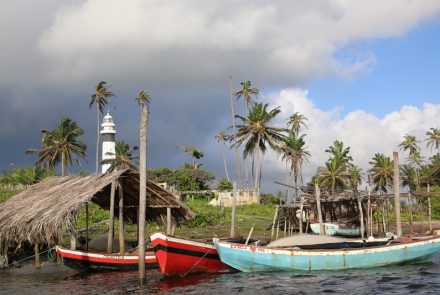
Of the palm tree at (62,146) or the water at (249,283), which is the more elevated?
the palm tree at (62,146)

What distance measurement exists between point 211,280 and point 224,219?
20.1m

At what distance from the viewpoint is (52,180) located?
23859mm

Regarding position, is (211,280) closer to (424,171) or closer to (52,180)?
(52,180)

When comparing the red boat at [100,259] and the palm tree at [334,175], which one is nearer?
the red boat at [100,259]

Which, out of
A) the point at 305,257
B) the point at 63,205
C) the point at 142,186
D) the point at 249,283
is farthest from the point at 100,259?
the point at 305,257

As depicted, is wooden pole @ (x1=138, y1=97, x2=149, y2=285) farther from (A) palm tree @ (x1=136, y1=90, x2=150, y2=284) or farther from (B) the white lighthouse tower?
(B) the white lighthouse tower

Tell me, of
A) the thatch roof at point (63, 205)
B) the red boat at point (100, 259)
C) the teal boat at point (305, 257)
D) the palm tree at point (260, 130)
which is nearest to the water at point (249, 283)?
the teal boat at point (305, 257)

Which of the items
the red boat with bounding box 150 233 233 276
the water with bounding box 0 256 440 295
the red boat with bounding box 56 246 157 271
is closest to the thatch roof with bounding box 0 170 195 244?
the red boat with bounding box 56 246 157 271

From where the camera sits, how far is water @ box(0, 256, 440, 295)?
50.7ft

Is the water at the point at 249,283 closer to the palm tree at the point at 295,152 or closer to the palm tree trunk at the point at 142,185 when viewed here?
the palm tree trunk at the point at 142,185

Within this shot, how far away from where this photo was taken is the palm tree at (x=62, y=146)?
55.1 metres

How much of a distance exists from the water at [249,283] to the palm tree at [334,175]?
3902cm

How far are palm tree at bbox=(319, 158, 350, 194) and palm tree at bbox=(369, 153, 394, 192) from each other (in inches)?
260

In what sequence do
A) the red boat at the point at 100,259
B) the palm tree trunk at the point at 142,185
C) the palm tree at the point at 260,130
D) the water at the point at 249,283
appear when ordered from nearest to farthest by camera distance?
the water at the point at 249,283
the palm tree trunk at the point at 142,185
the red boat at the point at 100,259
the palm tree at the point at 260,130
